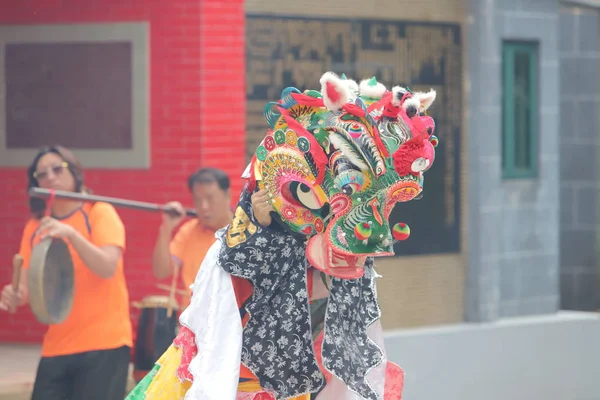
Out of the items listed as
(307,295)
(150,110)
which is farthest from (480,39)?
(307,295)

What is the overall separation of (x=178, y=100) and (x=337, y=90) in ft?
16.6

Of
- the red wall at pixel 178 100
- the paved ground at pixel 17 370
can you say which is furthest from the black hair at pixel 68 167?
the red wall at pixel 178 100

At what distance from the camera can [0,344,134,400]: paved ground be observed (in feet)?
29.5

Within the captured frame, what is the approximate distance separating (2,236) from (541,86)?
197 inches

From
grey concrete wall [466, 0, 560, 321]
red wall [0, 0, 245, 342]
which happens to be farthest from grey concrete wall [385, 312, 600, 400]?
red wall [0, 0, 245, 342]

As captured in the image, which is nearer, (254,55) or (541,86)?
(254,55)

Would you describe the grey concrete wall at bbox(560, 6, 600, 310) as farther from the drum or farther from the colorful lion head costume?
the colorful lion head costume

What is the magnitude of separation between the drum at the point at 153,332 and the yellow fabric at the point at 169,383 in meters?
3.13

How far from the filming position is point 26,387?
903 centimetres

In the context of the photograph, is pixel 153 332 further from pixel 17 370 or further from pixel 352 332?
pixel 352 332

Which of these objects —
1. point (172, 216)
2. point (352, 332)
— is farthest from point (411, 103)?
point (172, 216)

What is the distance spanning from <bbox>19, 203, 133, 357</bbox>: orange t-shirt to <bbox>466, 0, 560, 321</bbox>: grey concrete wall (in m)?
5.23

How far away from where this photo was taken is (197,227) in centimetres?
811

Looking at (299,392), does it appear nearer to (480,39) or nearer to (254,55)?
(254,55)
